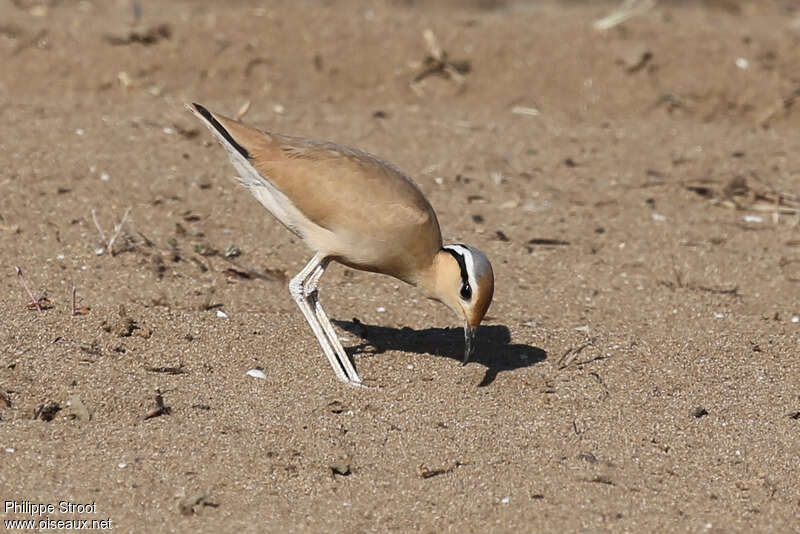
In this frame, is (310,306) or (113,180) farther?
(113,180)

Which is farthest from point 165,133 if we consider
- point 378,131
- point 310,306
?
point 310,306

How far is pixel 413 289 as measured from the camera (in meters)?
7.53

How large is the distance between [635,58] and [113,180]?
547 cm

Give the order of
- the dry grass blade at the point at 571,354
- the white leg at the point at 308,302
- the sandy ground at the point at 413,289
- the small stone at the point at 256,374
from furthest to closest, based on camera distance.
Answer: the dry grass blade at the point at 571,354 → the white leg at the point at 308,302 → the small stone at the point at 256,374 → the sandy ground at the point at 413,289

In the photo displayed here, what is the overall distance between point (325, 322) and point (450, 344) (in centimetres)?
85

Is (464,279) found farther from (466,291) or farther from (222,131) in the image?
(222,131)

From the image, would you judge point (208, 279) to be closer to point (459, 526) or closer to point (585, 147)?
point (459, 526)

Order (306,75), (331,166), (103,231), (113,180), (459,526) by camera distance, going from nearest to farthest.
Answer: (459,526)
(331,166)
(103,231)
(113,180)
(306,75)

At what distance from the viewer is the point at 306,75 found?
11.0 metres

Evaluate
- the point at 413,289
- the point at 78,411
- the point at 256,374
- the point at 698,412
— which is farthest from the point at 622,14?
the point at 78,411

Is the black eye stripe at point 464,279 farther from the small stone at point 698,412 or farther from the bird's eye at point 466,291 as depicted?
the small stone at point 698,412

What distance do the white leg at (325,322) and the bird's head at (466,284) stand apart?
595mm

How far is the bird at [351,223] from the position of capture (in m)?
6.01

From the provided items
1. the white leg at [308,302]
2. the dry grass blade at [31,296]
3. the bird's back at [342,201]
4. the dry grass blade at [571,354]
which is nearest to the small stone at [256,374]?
the white leg at [308,302]
